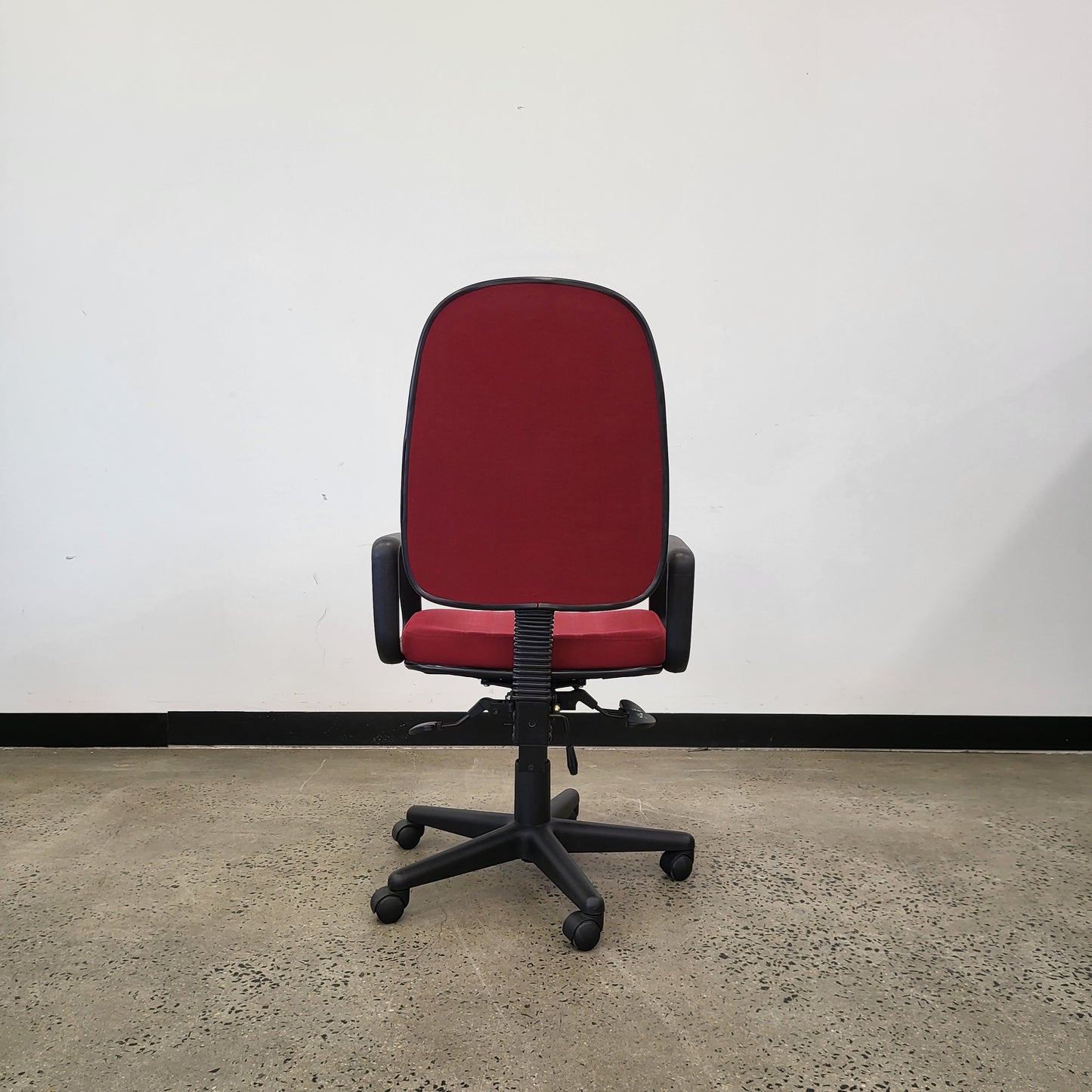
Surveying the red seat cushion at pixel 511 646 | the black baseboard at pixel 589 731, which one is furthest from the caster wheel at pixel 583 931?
the black baseboard at pixel 589 731

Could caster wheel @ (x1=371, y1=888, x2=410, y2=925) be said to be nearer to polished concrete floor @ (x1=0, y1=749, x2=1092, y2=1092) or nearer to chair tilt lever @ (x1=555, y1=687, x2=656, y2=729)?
polished concrete floor @ (x1=0, y1=749, x2=1092, y2=1092)

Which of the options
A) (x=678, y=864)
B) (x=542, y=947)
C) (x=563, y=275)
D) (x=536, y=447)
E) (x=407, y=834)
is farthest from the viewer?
(x=563, y=275)

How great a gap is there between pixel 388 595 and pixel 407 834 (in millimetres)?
631

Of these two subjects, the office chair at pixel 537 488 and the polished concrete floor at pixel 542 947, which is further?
the office chair at pixel 537 488

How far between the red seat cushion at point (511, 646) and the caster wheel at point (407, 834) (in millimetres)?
513

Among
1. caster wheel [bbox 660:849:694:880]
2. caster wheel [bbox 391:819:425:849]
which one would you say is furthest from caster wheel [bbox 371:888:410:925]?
caster wheel [bbox 660:849:694:880]

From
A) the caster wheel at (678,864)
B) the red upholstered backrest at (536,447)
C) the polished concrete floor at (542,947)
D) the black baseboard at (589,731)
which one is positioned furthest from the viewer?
the black baseboard at (589,731)

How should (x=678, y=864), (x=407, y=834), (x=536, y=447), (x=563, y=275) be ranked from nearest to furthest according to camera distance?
(x=536, y=447) < (x=678, y=864) < (x=407, y=834) < (x=563, y=275)

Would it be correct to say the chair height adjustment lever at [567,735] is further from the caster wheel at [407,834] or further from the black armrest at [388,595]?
the caster wheel at [407,834]

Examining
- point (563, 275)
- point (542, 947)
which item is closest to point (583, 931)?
point (542, 947)

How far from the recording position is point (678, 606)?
1.50 m

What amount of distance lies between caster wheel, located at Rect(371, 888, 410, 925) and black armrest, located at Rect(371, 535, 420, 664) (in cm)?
42

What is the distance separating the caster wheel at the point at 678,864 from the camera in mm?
1669

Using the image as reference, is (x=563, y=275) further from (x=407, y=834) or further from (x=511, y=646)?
(x=407, y=834)
